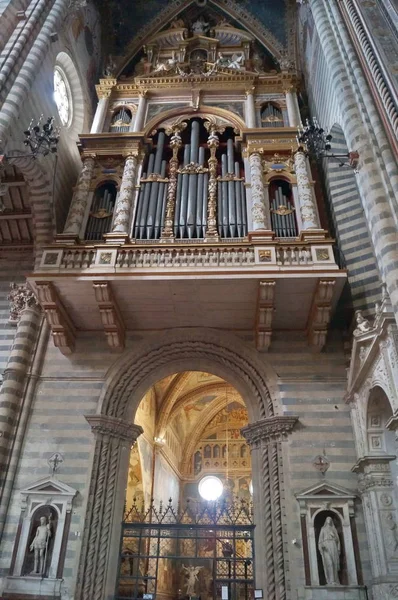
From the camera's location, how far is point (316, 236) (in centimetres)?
1081

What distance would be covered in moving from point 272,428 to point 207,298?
3110 millimetres

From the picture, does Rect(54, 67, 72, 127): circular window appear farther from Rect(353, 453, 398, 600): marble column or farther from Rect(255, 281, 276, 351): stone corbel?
Rect(353, 453, 398, 600): marble column

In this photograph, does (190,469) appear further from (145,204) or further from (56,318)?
(145,204)

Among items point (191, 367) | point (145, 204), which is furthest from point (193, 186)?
point (191, 367)

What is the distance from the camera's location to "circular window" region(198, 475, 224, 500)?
21.5 m

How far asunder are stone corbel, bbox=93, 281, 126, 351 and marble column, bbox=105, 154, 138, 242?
1.31 meters

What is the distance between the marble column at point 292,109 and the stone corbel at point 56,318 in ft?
26.7

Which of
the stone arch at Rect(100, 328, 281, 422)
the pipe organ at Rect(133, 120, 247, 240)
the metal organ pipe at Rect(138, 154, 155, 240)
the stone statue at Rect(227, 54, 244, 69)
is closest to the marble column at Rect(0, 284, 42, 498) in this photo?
the stone arch at Rect(100, 328, 281, 422)

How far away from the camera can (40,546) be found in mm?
9266

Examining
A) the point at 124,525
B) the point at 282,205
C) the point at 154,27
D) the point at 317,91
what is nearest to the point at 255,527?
the point at 124,525

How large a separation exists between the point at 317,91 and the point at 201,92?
347cm

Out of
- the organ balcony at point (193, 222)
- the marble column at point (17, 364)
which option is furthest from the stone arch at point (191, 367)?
the marble column at point (17, 364)

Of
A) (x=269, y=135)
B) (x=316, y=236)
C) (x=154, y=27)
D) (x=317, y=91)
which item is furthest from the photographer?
(x=154, y=27)

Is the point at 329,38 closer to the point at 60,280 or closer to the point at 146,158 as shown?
the point at 146,158
